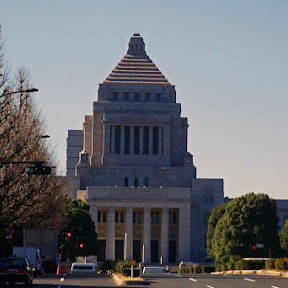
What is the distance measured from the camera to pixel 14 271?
5959cm

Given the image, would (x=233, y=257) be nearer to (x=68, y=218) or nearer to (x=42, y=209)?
(x=68, y=218)

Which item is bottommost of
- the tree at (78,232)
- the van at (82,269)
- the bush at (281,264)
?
the bush at (281,264)

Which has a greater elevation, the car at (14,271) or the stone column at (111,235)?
the stone column at (111,235)

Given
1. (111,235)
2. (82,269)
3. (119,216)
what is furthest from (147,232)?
(82,269)

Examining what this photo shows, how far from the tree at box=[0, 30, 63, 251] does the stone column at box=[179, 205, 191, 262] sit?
259ft

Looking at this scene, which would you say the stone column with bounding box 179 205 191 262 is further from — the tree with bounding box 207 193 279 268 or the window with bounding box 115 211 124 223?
the tree with bounding box 207 193 279 268

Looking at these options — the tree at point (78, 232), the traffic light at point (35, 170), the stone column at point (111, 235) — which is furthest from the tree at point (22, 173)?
the stone column at point (111, 235)

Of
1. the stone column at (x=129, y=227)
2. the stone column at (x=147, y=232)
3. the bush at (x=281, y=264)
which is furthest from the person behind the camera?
the stone column at (x=147, y=232)

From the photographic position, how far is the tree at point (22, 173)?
7594 cm

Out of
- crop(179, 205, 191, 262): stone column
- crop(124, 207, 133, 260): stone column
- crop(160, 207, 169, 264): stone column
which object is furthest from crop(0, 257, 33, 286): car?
crop(124, 207, 133, 260): stone column

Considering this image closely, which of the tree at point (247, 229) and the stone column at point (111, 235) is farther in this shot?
the stone column at point (111, 235)

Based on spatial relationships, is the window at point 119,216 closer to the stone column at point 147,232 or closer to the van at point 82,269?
the stone column at point 147,232

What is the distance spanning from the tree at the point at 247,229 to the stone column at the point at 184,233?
37.3 meters

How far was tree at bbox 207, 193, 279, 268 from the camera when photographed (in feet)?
470
